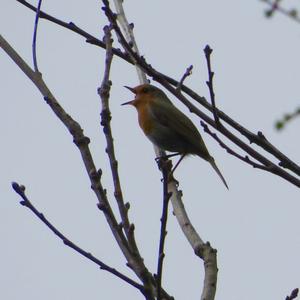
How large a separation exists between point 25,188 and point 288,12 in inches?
47.0

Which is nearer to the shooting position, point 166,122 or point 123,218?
point 123,218

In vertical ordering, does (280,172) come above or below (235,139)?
below

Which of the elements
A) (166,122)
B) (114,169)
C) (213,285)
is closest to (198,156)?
(166,122)

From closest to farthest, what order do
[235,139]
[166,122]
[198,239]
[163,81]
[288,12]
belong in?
[288,12]
[235,139]
[163,81]
[198,239]
[166,122]

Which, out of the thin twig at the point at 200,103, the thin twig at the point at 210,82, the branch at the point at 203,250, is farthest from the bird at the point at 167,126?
the thin twig at the point at 210,82

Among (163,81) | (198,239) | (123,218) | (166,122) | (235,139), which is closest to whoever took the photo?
(123,218)

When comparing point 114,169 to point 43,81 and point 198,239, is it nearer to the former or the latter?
point 43,81

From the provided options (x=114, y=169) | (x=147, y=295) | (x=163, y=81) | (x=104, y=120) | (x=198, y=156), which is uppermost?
(x=198, y=156)

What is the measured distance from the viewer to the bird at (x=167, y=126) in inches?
290

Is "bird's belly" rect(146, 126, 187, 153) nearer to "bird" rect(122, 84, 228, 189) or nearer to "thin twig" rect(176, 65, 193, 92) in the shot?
"bird" rect(122, 84, 228, 189)

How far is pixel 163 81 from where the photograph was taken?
311cm

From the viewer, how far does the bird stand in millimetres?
7355

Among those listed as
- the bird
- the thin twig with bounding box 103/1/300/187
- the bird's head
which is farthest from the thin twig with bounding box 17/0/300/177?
the bird's head

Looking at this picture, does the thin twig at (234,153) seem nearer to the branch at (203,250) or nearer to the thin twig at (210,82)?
the thin twig at (210,82)
